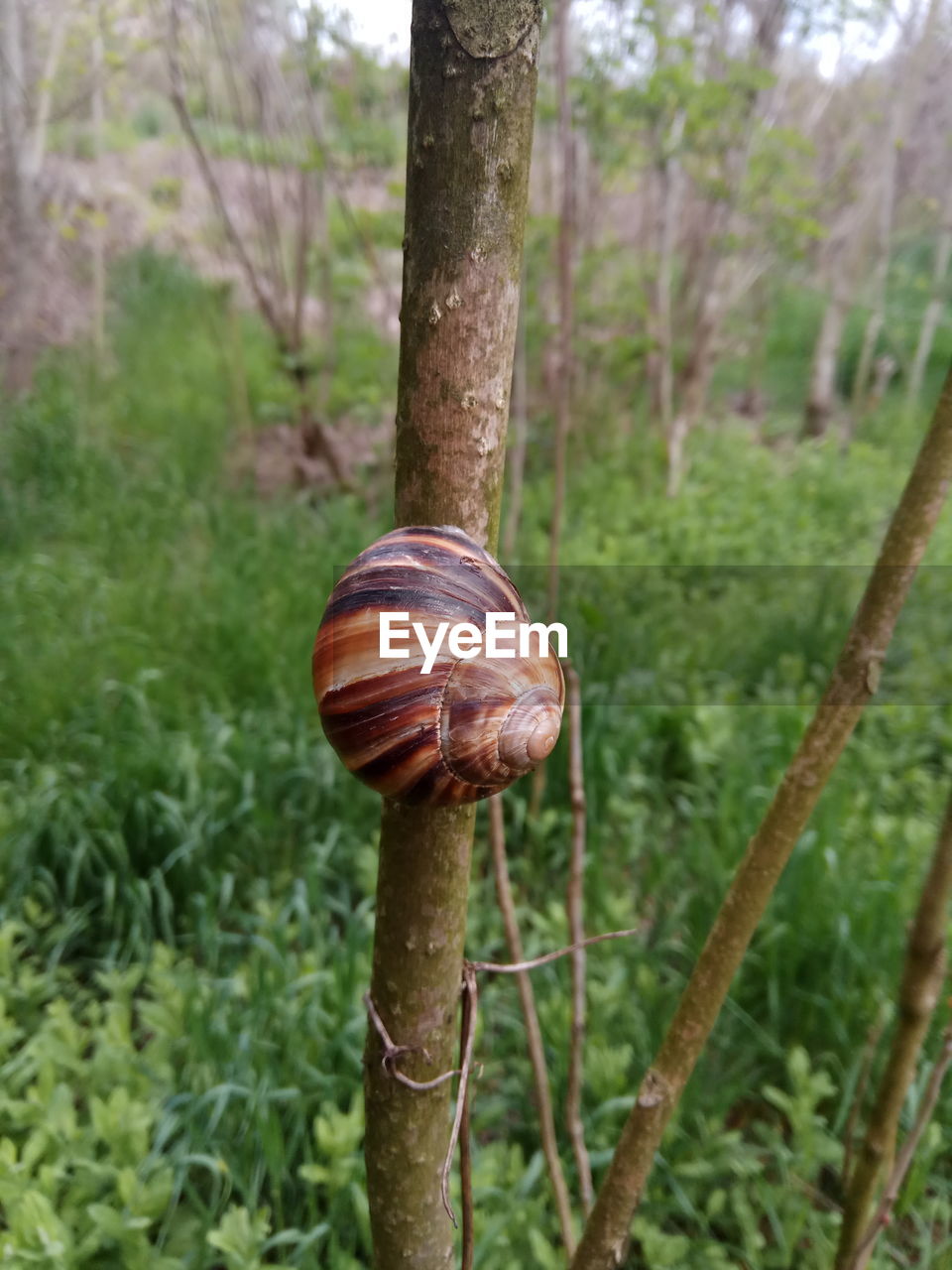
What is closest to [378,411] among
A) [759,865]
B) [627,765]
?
[627,765]

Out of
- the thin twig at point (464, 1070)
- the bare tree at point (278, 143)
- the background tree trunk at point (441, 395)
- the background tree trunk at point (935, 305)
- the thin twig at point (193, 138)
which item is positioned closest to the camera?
the background tree trunk at point (441, 395)

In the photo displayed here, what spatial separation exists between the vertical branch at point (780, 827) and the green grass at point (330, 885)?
1.97 feet

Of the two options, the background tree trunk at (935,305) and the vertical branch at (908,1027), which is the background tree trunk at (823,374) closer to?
the background tree trunk at (935,305)

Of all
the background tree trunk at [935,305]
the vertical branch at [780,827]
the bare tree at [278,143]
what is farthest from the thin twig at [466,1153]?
the background tree trunk at [935,305]

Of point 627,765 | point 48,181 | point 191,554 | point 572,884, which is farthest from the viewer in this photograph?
point 48,181

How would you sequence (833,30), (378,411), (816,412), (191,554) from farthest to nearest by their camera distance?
1. (816,412)
2. (378,411)
3. (833,30)
4. (191,554)

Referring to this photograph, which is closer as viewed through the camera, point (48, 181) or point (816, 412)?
point (816, 412)

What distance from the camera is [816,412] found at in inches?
272

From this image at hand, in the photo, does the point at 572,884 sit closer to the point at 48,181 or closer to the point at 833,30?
the point at 833,30

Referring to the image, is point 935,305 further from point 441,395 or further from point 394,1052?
point 394,1052

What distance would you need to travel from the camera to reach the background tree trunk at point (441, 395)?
0.60 m

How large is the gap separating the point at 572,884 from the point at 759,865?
0.43 metres

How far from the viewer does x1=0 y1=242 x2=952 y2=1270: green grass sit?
153 centimetres

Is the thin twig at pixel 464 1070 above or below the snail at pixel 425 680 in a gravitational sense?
below
